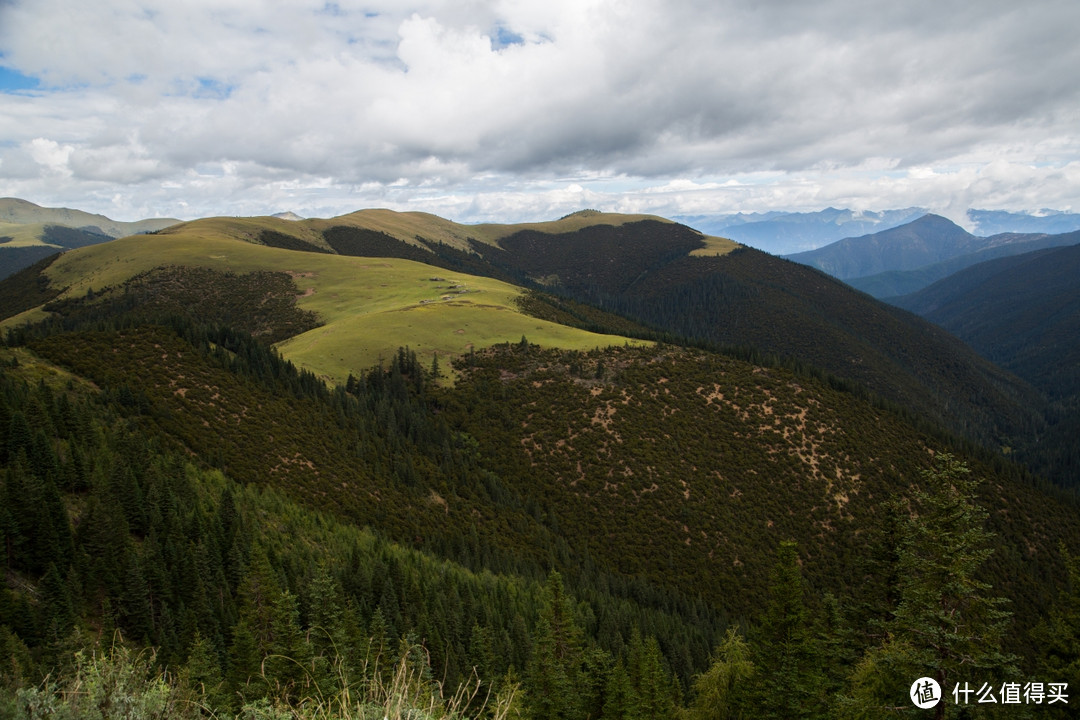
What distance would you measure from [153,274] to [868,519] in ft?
735

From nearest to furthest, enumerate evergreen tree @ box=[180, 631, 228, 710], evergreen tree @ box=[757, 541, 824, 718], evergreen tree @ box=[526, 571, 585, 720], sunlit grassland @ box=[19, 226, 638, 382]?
evergreen tree @ box=[180, 631, 228, 710]
evergreen tree @ box=[757, 541, 824, 718]
evergreen tree @ box=[526, 571, 585, 720]
sunlit grassland @ box=[19, 226, 638, 382]

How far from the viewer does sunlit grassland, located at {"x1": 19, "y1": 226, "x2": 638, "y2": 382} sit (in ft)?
383

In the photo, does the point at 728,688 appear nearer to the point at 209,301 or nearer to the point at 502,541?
the point at 502,541

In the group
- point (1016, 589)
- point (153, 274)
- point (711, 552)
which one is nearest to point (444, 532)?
point (711, 552)

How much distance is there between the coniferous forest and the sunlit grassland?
25.2 feet

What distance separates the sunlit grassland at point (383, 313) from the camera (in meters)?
117

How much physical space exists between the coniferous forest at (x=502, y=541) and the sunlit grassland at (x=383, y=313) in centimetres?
769

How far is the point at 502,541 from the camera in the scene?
68875 millimetres

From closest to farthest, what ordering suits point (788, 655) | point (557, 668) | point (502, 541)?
1. point (788, 655)
2. point (557, 668)
3. point (502, 541)

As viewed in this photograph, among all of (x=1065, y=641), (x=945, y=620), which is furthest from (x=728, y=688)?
(x=945, y=620)

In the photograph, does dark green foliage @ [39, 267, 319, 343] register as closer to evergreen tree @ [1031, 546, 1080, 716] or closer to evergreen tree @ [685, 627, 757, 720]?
evergreen tree @ [685, 627, 757, 720]

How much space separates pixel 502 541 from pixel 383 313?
86.5 m

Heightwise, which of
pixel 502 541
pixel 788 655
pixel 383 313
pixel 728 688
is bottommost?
pixel 502 541

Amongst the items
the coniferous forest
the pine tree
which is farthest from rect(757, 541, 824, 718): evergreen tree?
the pine tree
